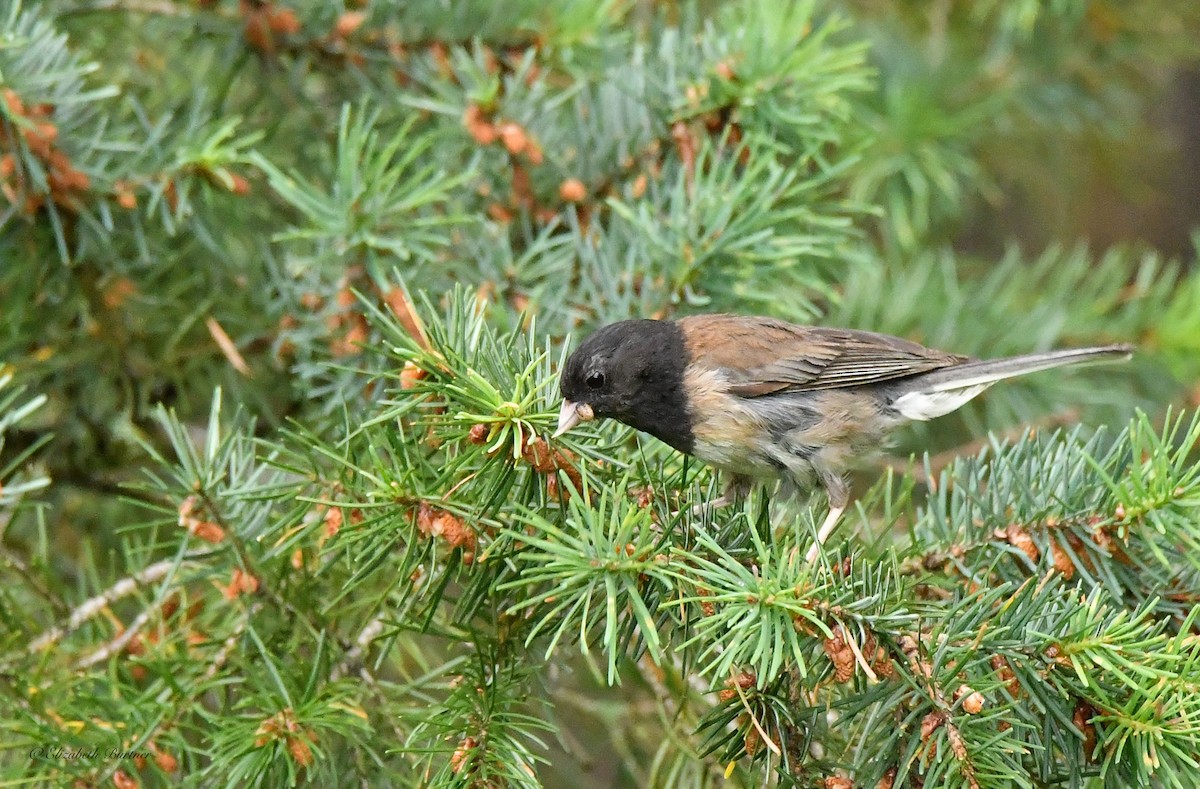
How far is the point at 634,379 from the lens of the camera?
1.86 metres

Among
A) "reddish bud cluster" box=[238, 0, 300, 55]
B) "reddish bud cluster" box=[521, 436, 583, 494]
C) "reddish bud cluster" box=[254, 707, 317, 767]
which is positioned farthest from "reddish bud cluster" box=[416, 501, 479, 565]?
"reddish bud cluster" box=[238, 0, 300, 55]

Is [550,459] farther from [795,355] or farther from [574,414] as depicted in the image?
[795,355]


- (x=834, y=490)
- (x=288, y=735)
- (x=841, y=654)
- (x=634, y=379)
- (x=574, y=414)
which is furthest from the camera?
(x=834, y=490)

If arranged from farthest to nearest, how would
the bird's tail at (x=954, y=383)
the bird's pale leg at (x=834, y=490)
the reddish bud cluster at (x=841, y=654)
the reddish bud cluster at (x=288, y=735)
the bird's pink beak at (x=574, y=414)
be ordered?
the bird's tail at (x=954, y=383) → the bird's pale leg at (x=834, y=490) → the bird's pink beak at (x=574, y=414) → the reddish bud cluster at (x=288, y=735) → the reddish bud cluster at (x=841, y=654)

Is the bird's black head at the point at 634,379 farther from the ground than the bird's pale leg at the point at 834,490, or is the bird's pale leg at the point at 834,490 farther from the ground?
the bird's black head at the point at 634,379

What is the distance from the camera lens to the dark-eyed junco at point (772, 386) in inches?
72.1

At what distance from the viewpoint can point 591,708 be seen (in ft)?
6.03

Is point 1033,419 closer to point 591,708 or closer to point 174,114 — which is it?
point 591,708

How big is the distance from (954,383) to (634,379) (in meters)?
0.72
